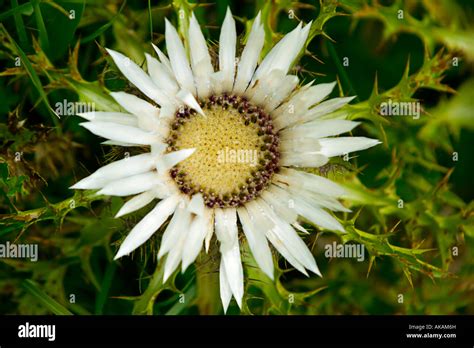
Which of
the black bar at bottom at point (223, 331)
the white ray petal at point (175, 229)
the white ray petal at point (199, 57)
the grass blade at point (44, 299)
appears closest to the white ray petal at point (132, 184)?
the white ray petal at point (175, 229)

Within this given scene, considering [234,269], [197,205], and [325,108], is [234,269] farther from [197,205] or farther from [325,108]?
[325,108]

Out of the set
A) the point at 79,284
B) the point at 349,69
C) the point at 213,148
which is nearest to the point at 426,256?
the point at 349,69

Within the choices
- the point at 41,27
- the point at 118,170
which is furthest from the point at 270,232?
the point at 41,27

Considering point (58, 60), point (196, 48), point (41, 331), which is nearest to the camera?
point (196, 48)

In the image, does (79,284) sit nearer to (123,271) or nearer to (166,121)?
(123,271)

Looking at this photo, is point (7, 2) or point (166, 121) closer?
point (166, 121)

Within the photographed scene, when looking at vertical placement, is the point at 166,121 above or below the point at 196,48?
below

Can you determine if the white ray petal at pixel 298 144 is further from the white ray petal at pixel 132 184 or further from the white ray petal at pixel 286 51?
the white ray petal at pixel 132 184
